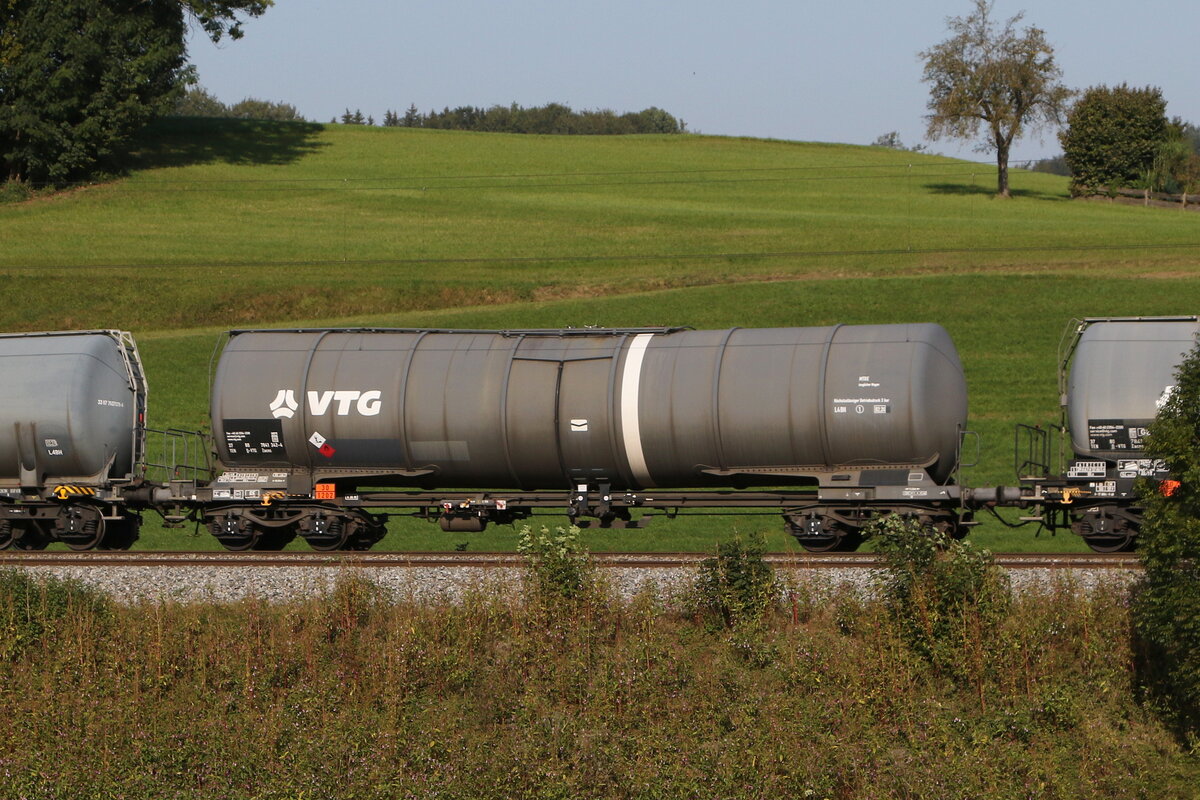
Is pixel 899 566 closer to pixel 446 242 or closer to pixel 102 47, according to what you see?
pixel 446 242

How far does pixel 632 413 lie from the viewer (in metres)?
19.6

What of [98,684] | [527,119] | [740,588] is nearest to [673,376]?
[740,588]

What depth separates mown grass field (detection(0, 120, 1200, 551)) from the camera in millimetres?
40406

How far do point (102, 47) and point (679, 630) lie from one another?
2421 inches

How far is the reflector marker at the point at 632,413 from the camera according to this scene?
1958cm

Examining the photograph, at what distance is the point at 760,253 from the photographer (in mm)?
54875

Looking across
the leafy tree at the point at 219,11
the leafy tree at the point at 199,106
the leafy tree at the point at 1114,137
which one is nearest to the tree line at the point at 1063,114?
the leafy tree at the point at 1114,137

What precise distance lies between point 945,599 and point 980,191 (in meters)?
67.5

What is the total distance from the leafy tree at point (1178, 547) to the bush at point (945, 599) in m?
1.76

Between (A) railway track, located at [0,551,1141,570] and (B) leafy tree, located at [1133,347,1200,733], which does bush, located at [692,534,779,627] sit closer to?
(A) railway track, located at [0,551,1141,570]

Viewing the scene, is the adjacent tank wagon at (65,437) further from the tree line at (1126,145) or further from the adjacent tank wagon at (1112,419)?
the tree line at (1126,145)

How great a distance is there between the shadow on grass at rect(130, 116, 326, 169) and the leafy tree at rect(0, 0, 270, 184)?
23.9 feet

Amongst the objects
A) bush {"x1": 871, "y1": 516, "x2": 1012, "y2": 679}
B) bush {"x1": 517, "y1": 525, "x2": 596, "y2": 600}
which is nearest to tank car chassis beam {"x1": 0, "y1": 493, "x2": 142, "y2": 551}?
bush {"x1": 517, "y1": 525, "x2": 596, "y2": 600}

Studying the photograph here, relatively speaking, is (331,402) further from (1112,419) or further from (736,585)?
(1112,419)
